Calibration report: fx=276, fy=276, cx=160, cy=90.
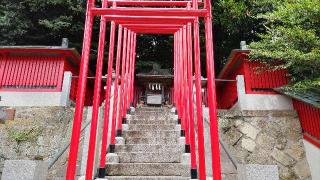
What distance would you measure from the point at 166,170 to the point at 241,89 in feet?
21.7

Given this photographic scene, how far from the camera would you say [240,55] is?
428 inches

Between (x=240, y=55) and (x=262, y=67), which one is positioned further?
(x=240, y=55)

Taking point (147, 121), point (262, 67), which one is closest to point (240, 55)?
point (262, 67)

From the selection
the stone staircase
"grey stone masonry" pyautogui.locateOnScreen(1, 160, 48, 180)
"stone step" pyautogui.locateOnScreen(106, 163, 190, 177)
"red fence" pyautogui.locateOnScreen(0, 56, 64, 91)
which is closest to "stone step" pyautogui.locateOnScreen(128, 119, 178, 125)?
the stone staircase

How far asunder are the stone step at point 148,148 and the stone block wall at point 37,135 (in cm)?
435

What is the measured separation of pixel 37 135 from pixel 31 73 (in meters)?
3.42

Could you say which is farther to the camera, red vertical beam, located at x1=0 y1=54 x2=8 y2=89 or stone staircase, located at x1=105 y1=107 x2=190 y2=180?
red vertical beam, located at x1=0 y1=54 x2=8 y2=89

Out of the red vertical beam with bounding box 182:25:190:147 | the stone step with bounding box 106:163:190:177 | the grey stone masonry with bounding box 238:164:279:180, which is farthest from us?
the red vertical beam with bounding box 182:25:190:147

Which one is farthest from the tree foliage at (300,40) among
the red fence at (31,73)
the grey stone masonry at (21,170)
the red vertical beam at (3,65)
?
the red vertical beam at (3,65)

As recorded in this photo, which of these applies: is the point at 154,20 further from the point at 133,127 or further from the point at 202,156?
the point at 133,127

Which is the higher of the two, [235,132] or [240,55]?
[240,55]

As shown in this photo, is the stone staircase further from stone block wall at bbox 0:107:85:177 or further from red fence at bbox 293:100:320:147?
red fence at bbox 293:100:320:147

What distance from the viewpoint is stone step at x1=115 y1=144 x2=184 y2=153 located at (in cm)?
500

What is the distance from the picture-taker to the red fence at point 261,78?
10.6m
